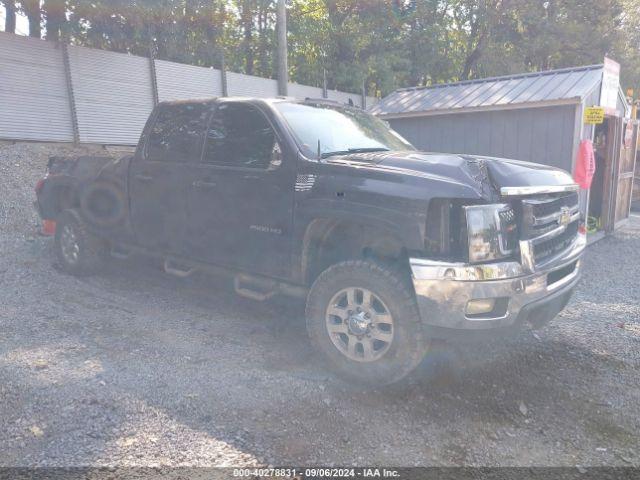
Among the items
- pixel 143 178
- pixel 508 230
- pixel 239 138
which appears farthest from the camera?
pixel 143 178

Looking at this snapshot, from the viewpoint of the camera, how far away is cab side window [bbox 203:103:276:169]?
466 centimetres

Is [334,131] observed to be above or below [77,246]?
above

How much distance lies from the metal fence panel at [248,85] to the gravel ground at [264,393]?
11212mm

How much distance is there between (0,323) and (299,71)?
62.1 feet

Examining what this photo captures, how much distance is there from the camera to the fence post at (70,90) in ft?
39.0

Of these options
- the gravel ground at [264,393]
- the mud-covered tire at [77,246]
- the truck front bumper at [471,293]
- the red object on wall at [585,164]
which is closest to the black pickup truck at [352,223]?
the truck front bumper at [471,293]

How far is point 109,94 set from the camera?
42.1ft

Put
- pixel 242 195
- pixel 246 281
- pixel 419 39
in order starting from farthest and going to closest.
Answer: pixel 419 39 → pixel 246 281 → pixel 242 195

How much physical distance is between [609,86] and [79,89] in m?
10.7

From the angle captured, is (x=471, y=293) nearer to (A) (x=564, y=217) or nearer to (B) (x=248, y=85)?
(A) (x=564, y=217)

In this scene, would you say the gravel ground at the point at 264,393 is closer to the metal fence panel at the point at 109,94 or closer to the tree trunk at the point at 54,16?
the metal fence panel at the point at 109,94

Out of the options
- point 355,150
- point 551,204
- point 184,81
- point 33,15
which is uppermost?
point 33,15

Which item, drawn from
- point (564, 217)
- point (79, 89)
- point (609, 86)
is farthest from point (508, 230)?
point (79, 89)

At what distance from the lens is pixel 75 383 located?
12.7 feet
